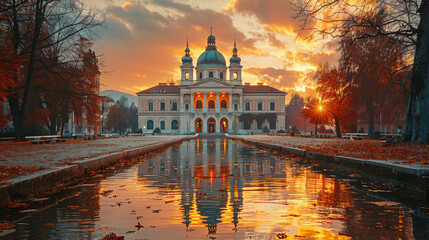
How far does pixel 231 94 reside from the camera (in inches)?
4358

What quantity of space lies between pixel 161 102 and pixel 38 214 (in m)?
111

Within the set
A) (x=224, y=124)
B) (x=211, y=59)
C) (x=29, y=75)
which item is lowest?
(x=224, y=124)

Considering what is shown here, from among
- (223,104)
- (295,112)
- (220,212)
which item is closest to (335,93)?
(220,212)

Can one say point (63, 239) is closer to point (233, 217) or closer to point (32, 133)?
point (233, 217)

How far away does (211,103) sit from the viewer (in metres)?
114

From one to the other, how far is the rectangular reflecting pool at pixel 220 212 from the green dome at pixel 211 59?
109007mm

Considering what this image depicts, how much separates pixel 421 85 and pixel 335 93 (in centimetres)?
2824

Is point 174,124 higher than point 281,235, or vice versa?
point 174,124

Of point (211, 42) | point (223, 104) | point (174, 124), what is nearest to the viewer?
point (223, 104)

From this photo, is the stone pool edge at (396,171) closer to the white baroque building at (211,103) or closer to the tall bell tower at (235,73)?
the white baroque building at (211,103)

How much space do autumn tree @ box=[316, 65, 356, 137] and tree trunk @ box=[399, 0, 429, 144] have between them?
25.5 metres

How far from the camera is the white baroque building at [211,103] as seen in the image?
108812 millimetres

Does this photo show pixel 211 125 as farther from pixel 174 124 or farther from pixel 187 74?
pixel 187 74

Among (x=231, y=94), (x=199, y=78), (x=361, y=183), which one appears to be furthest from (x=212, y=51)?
(x=361, y=183)
